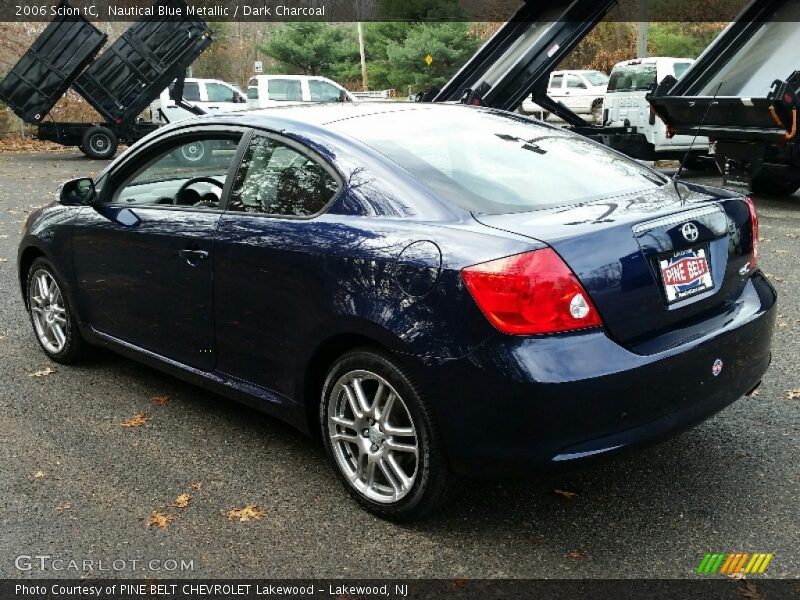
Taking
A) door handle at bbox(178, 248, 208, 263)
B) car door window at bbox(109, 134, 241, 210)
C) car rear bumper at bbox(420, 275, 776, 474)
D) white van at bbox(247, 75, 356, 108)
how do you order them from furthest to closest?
white van at bbox(247, 75, 356, 108) < car door window at bbox(109, 134, 241, 210) < door handle at bbox(178, 248, 208, 263) < car rear bumper at bbox(420, 275, 776, 474)

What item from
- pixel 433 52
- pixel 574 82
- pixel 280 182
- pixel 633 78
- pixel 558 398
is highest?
pixel 280 182

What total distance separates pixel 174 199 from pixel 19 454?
1479 mm

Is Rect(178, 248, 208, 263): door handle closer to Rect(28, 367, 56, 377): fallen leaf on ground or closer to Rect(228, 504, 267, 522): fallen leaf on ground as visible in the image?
Rect(228, 504, 267, 522): fallen leaf on ground

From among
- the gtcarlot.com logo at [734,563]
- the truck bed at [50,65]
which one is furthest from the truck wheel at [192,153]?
the truck bed at [50,65]

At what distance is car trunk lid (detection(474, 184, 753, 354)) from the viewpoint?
9.41 feet

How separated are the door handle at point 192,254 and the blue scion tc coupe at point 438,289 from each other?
1cm

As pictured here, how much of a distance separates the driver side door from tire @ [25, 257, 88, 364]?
12.8 inches

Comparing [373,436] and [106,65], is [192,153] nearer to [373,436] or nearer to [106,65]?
[373,436]

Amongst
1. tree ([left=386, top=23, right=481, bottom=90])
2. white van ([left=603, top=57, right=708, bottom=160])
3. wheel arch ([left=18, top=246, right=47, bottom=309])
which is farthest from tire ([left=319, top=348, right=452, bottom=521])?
tree ([left=386, top=23, right=481, bottom=90])

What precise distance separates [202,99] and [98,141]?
10.6 ft

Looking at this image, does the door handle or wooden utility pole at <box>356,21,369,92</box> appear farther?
wooden utility pole at <box>356,21,369,92</box>

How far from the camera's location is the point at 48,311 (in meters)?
5.28

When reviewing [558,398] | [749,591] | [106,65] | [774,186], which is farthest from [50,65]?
[749,591]

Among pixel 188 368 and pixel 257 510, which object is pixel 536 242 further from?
pixel 188 368
